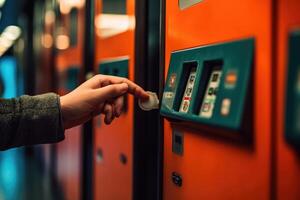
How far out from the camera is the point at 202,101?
3.22 feet

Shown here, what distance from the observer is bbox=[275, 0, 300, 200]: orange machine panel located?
0.72 metres

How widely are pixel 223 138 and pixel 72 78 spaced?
2.28 metres

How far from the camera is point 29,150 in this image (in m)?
7.12

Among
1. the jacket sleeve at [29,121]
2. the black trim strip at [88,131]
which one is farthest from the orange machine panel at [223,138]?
the black trim strip at [88,131]

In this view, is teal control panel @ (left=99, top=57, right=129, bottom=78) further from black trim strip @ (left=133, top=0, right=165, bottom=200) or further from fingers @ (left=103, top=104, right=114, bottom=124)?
fingers @ (left=103, top=104, right=114, bottom=124)

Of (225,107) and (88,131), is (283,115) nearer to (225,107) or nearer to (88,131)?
(225,107)

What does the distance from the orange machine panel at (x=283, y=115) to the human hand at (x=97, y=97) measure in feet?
1.94

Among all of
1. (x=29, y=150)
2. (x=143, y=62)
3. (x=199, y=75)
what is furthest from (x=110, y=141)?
(x=29, y=150)

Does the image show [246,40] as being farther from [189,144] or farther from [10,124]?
[10,124]

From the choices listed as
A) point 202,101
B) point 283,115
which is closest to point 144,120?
point 202,101

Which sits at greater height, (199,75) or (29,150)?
(199,75)

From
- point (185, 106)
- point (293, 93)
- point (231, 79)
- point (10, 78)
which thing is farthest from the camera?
point (10, 78)

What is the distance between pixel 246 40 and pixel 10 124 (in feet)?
2.60

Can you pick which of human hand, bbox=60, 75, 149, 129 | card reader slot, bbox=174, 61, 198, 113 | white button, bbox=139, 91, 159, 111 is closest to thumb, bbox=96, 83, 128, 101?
human hand, bbox=60, 75, 149, 129
